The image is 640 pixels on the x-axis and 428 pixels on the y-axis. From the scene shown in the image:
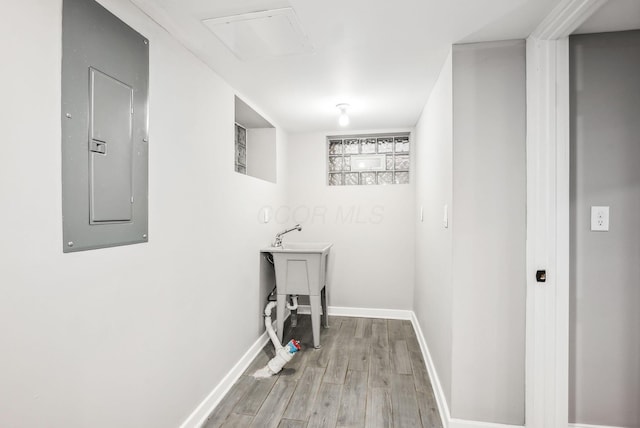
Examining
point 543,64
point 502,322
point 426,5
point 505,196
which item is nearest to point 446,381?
point 502,322

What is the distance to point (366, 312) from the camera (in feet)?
12.7

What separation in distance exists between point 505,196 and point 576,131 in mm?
483

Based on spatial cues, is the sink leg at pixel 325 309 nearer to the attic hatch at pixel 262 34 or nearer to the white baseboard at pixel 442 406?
the white baseboard at pixel 442 406

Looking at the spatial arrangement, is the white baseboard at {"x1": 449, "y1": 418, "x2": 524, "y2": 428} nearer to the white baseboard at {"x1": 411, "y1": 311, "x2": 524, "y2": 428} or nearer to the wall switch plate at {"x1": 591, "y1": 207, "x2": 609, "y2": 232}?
the white baseboard at {"x1": 411, "y1": 311, "x2": 524, "y2": 428}

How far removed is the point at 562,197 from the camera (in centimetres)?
169

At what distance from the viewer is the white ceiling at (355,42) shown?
151 cm

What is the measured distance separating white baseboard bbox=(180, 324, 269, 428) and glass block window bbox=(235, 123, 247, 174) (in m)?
1.63

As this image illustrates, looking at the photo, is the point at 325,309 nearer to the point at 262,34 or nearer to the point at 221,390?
the point at 221,390

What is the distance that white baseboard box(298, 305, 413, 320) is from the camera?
3.82 metres

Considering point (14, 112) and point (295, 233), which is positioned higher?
point (14, 112)

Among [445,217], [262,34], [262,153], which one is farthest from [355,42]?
[262,153]

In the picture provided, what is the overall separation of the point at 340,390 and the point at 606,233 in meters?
1.84

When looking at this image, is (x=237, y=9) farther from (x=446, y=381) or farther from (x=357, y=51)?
(x=446, y=381)

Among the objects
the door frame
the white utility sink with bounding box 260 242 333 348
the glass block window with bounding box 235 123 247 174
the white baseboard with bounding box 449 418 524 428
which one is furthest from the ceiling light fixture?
the white baseboard with bounding box 449 418 524 428
